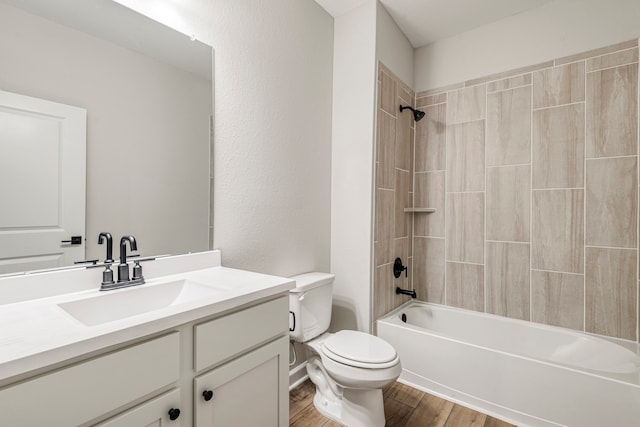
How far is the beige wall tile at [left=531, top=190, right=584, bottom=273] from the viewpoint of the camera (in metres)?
2.04

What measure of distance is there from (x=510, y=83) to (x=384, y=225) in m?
1.42

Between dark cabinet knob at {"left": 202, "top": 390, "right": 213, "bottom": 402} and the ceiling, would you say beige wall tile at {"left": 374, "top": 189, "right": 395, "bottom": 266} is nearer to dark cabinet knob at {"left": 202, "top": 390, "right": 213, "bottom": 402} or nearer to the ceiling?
the ceiling

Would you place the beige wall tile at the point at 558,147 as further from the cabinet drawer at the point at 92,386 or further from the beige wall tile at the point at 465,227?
the cabinet drawer at the point at 92,386

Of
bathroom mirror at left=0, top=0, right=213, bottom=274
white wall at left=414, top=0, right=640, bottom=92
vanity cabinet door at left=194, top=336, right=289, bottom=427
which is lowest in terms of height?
vanity cabinet door at left=194, top=336, right=289, bottom=427

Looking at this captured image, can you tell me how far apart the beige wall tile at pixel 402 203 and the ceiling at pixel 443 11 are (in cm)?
115

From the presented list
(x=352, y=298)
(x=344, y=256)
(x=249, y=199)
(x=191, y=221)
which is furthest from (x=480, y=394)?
(x=191, y=221)

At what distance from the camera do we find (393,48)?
238 centimetres

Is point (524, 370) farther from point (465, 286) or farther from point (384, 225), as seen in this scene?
point (384, 225)

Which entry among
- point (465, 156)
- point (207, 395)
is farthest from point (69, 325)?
point (465, 156)

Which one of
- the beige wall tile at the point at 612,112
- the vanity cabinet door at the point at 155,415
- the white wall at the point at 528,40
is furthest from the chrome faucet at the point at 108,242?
the beige wall tile at the point at 612,112

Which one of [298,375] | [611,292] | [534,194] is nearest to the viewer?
[611,292]

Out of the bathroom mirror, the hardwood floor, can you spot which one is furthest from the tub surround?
the bathroom mirror

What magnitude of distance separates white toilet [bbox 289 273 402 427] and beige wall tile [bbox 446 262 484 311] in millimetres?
1103

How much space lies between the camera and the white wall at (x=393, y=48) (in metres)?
2.17
